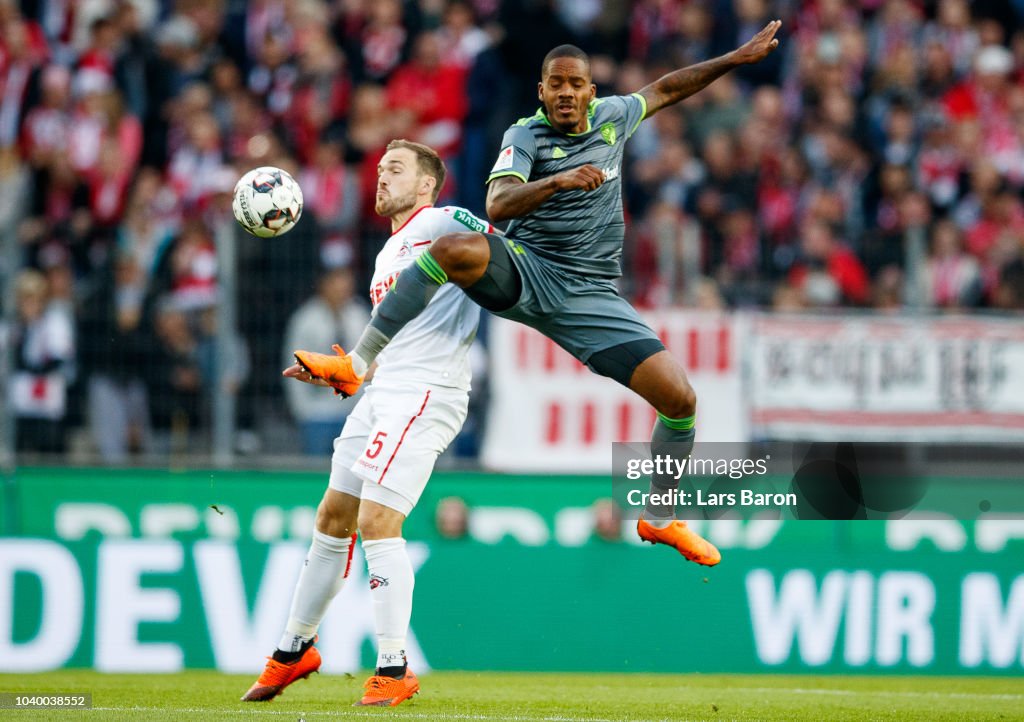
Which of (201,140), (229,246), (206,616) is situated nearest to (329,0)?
(201,140)

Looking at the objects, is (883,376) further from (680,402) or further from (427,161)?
(427,161)

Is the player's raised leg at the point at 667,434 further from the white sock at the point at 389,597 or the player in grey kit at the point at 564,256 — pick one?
the white sock at the point at 389,597

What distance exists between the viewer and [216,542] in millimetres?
11773

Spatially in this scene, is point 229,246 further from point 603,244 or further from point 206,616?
point 603,244

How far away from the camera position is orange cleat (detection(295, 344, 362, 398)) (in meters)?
8.09

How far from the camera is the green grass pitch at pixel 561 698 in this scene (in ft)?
27.3

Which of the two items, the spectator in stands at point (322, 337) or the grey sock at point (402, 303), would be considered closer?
the grey sock at point (402, 303)

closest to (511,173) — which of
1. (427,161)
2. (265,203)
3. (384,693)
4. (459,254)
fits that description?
(459,254)

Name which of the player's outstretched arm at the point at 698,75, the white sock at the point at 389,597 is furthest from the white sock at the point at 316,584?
the player's outstretched arm at the point at 698,75

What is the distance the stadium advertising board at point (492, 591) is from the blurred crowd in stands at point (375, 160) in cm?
87

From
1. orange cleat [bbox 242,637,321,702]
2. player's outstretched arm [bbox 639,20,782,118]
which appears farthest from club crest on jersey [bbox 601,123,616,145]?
orange cleat [bbox 242,637,321,702]

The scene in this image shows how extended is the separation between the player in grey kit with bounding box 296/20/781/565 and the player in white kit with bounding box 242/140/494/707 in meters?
0.36

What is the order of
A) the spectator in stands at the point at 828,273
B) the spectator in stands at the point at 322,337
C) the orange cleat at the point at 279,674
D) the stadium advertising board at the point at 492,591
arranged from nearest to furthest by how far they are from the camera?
1. the orange cleat at the point at 279,674
2. the stadium advertising board at the point at 492,591
3. the spectator in stands at the point at 322,337
4. the spectator in stands at the point at 828,273

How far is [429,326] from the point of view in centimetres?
871
